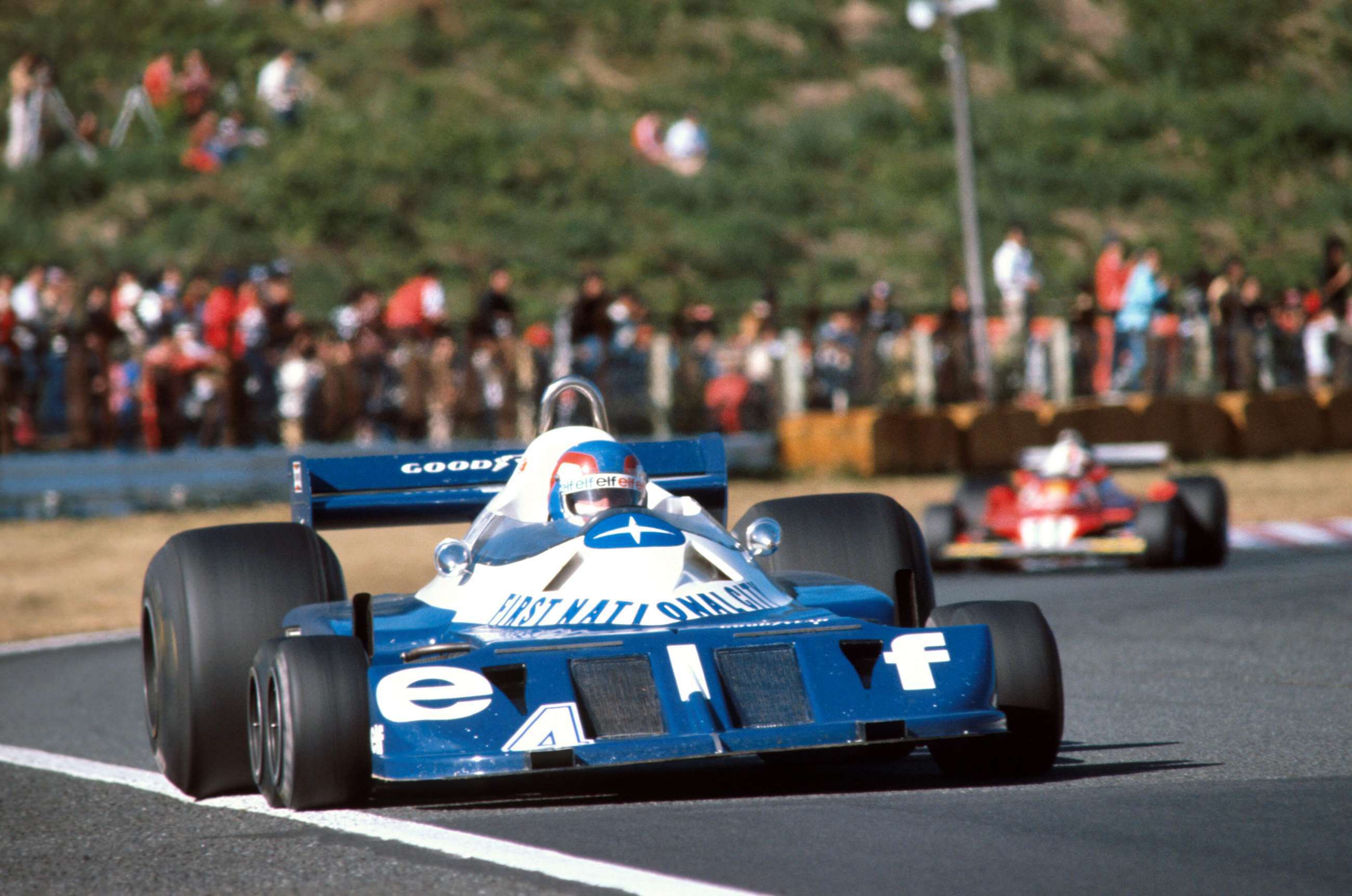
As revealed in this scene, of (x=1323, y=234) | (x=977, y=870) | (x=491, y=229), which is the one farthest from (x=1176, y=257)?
(x=977, y=870)

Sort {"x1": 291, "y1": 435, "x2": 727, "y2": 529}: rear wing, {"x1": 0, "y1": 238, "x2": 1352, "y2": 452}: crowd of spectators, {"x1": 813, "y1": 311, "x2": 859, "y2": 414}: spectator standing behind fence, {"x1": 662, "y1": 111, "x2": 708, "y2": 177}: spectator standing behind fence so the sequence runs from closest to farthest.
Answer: {"x1": 291, "y1": 435, "x2": 727, "y2": 529}: rear wing, {"x1": 0, "y1": 238, "x2": 1352, "y2": 452}: crowd of spectators, {"x1": 813, "y1": 311, "x2": 859, "y2": 414}: spectator standing behind fence, {"x1": 662, "y1": 111, "x2": 708, "y2": 177}: spectator standing behind fence

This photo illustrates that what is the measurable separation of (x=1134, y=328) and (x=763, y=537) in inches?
668

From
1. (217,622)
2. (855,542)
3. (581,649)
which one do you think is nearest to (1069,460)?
(855,542)

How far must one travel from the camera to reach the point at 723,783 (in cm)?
659

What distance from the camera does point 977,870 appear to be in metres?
4.79

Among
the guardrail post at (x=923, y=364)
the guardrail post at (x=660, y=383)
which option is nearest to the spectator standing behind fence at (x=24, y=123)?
the guardrail post at (x=660, y=383)

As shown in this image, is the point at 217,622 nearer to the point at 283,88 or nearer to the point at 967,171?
the point at 967,171

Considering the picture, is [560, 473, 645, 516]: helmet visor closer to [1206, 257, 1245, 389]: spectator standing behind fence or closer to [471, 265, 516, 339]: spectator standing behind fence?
[471, 265, 516, 339]: spectator standing behind fence

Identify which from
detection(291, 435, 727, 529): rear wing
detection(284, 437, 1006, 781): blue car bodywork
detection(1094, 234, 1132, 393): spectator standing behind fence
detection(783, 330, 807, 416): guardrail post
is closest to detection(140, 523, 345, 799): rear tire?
detection(284, 437, 1006, 781): blue car bodywork

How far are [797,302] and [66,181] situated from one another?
505 inches

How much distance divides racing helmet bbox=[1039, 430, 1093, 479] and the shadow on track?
8.55 m

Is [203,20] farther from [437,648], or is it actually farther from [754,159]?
[437,648]

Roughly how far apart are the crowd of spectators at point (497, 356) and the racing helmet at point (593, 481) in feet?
41.4

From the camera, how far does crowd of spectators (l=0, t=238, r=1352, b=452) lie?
1944cm
